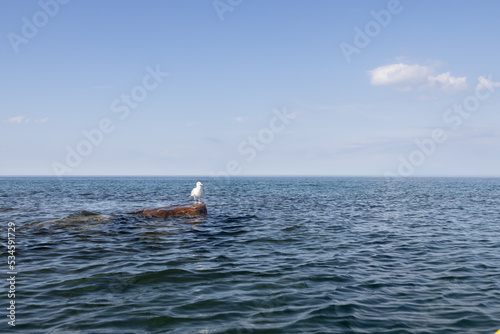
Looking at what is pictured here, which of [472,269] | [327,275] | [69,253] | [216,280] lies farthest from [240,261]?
[472,269]

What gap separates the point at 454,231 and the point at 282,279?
44.9ft

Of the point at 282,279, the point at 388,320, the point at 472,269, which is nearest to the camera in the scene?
the point at 388,320

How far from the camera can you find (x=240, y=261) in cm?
1223

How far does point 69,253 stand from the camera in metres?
13.3

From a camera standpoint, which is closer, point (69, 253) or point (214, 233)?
point (69, 253)

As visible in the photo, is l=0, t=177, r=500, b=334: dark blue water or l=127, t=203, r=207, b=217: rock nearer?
l=0, t=177, r=500, b=334: dark blue water

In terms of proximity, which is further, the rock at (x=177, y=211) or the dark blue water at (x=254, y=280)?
the rock at (x=177, y=211)

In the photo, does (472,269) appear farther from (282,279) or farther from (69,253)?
(69,253)

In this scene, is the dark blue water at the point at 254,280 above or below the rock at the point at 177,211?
below

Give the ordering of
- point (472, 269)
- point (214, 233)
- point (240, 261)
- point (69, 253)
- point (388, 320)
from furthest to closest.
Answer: point (214, 233) < point (69, 253) < point (240, 261) < point (472, 269) < point (388, 320)

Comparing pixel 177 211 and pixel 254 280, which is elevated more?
pixel 177 211

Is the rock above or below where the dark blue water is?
above

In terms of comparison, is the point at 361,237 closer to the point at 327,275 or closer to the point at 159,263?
the point at 327,275

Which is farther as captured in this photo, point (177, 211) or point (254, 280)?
point (177, 211)
